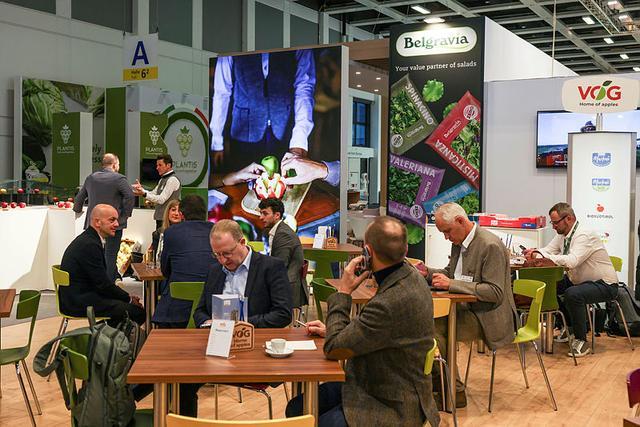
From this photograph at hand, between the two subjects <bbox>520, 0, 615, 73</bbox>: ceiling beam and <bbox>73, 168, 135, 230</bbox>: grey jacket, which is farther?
<bbox>520, 0, 615, 73</bbox>: ceiling beam

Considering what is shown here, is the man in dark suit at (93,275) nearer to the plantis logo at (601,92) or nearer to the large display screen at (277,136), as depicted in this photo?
the large display screen at (277,136)

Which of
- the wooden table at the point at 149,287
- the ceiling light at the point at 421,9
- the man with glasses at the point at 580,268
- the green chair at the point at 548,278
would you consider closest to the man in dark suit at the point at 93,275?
the wooden table at the point at 149,287

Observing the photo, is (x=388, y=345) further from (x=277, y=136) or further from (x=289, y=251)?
(x=277, y=136)

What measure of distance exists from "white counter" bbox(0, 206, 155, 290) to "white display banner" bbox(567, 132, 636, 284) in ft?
17.7

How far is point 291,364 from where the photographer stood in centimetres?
289

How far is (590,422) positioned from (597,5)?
11.2 m

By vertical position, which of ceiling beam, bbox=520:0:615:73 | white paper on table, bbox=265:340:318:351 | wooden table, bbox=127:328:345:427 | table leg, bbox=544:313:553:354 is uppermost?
ceiling beam, bbox=520:0:615:73

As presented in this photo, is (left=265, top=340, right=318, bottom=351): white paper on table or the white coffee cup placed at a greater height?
the white coffee cup

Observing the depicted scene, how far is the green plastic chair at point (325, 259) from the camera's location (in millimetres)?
6602

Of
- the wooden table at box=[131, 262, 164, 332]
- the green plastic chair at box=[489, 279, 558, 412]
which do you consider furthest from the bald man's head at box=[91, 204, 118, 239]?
the green plastic chair at box=[489, 279, 558, 412]

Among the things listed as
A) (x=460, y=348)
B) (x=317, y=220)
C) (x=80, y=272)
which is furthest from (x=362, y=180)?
(x=80, y=272)

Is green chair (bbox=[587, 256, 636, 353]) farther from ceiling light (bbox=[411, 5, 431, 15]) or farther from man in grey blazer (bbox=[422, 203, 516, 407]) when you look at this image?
ceiling light (bbox=[411, 5, 431, 15])

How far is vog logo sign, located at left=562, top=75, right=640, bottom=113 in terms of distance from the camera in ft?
25.2

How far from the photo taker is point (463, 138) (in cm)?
893
